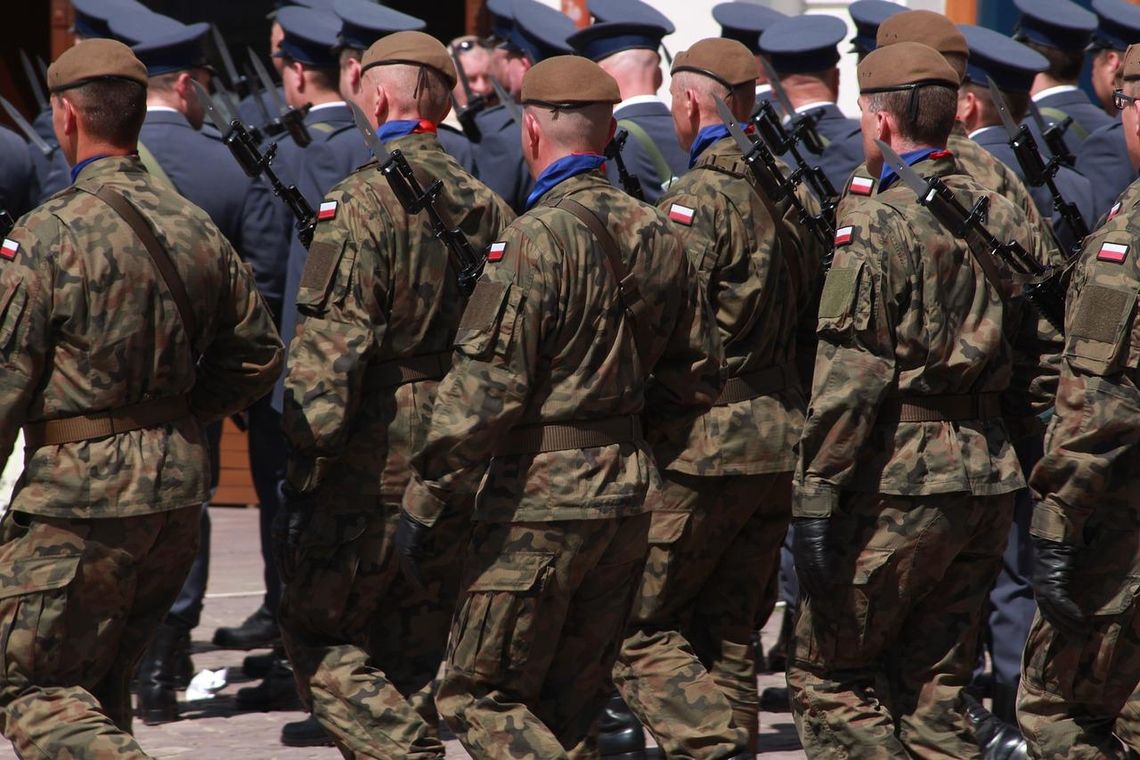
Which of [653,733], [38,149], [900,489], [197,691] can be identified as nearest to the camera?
[900,489]

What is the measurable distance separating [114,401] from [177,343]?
8.6 inches

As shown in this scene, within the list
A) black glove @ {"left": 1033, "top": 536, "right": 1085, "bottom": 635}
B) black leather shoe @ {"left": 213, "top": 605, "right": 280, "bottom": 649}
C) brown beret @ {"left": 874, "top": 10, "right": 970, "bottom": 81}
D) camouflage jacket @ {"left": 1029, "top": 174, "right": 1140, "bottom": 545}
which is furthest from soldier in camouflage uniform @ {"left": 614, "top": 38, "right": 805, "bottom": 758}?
→ black leather shoe @ {"left": 213, "top": 605, "right": 280, "bottom": 649}

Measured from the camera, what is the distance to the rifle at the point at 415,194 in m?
5.20

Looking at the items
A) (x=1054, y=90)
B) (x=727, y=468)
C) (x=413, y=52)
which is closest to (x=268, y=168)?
(x=413, y=52)

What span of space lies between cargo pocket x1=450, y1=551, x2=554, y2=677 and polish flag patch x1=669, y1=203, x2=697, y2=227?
144 cm

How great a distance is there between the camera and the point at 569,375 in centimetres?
461

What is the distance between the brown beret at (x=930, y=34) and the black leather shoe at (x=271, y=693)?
117 inches

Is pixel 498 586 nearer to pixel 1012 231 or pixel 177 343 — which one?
pixel 177 343

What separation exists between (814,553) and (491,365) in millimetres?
1001

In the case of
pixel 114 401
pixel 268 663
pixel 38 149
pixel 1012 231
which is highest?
pixel 1012 231

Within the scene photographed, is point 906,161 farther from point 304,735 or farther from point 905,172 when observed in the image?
point 304,735

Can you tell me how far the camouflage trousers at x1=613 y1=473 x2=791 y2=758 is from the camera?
5281mm

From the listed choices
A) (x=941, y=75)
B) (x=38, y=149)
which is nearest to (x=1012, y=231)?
(x=941, y=75)

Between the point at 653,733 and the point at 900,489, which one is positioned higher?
the point at 900,489
